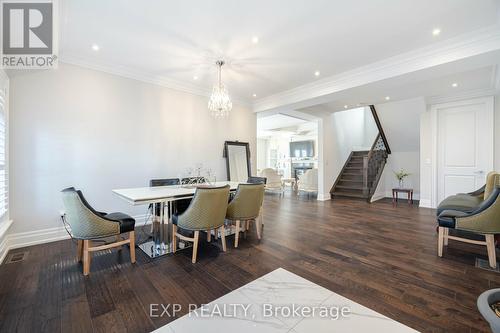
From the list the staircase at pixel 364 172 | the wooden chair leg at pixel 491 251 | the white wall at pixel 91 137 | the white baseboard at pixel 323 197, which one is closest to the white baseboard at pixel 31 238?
the white wall at pixel 91 137

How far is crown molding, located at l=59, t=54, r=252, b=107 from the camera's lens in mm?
3494

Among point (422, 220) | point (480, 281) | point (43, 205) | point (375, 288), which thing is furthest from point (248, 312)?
point (422, 220)

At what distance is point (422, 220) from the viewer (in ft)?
14.7

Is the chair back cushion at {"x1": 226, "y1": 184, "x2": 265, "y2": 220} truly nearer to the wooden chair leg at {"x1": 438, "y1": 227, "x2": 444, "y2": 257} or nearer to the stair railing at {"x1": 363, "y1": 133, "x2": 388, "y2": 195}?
the wooden chair leg at {"x1": 438, "y1": 227, "x2": 444, "y2": 257}

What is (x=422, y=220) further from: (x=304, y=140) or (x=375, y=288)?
(x=304, y=140)

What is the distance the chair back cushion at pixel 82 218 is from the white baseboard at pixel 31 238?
4.10 feet

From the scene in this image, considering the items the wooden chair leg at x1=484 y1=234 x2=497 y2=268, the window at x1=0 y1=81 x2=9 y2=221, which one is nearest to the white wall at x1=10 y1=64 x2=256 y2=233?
the window at x1=0 y1=81 x2=9 y2=221

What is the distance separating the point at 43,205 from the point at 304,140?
10.9 meters

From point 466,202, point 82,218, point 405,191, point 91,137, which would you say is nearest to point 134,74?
point 91,137

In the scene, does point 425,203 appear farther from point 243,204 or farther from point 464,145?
point 243,204

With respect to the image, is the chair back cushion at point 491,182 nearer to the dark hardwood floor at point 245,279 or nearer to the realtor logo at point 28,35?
the dark hardwood floor at point 245,279

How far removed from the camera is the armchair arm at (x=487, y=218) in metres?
2.48

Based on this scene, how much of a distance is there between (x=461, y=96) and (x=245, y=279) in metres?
6.49

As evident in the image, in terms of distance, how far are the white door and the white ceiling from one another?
336cm
